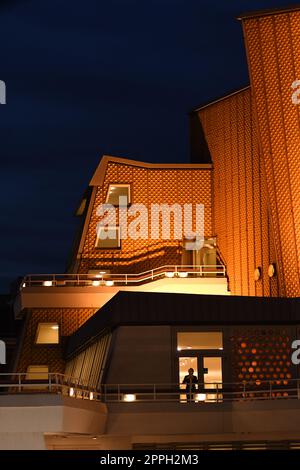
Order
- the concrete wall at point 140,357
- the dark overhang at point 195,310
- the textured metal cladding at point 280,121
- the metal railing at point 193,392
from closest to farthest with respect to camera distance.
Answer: the metal railing at point 193,392, the concrete wall at point 140,357, the dark overhang at point 195,310, the textured metal cladding at point 280,121

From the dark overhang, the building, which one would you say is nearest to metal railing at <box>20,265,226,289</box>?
the building

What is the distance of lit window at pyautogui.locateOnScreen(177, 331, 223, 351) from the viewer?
4297cm

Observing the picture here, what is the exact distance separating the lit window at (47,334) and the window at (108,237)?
5139 mm

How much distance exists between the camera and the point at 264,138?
5209cm

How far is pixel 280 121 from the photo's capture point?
5156 centimetres

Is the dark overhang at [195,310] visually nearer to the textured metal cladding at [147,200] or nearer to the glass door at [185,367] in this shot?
the glass door at [185,367]

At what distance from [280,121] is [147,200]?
38.3 ft

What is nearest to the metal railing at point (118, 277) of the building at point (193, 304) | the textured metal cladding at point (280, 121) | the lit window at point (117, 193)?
the building at point (193, 304)

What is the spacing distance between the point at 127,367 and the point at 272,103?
614 inches

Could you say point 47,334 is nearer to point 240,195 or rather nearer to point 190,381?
point 240,195

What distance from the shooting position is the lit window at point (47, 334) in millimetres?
59344
